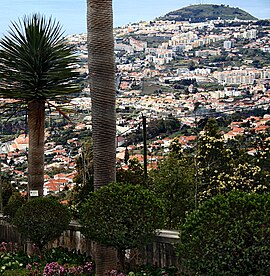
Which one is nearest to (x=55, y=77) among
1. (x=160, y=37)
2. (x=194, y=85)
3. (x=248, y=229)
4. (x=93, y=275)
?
(x=93, y=275)

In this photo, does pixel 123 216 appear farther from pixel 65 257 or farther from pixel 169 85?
pixel 169 85

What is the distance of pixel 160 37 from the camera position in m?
132

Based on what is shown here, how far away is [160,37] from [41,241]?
127622mm

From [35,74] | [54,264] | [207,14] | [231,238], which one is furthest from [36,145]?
[207,14]

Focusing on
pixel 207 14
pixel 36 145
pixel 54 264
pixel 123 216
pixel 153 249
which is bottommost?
pixel 153 249

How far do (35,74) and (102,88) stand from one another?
7.22 ft

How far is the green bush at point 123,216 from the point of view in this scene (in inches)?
207

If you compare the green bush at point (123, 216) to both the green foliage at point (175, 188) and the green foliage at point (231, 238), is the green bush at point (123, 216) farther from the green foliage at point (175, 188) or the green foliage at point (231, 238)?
the green foliage at point (175, 188)

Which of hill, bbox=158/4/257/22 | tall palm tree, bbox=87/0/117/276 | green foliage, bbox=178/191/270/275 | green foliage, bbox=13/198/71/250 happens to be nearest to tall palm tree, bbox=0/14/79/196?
green foliage, bbox=13/198/71/250

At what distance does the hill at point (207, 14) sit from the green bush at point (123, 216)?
477ft

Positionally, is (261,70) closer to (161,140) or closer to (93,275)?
(161,140)

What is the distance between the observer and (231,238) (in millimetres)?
4074

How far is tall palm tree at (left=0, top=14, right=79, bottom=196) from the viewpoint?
7.60 metres

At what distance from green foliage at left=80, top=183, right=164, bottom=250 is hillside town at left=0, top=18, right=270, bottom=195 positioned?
298 centimetres
